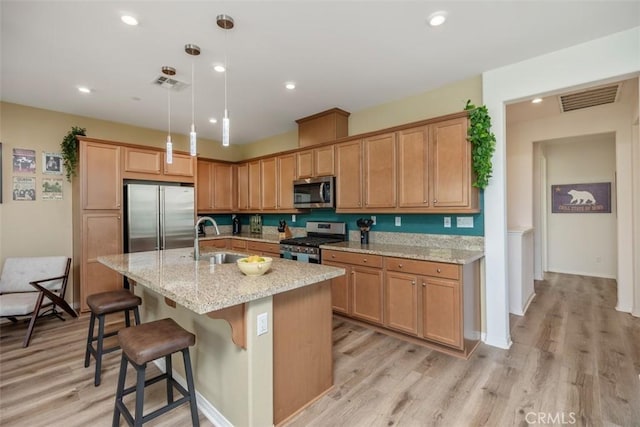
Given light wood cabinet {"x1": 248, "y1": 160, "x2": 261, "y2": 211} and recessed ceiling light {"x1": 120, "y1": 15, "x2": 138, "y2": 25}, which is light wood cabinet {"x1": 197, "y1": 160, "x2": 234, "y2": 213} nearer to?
light wood cabinet {"x1": 248, "y1": 160, "x2": 261, "y2": 211}

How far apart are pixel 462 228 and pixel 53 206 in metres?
5.33

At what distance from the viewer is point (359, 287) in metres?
3.38

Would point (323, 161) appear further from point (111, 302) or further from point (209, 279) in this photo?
point (111, 302)

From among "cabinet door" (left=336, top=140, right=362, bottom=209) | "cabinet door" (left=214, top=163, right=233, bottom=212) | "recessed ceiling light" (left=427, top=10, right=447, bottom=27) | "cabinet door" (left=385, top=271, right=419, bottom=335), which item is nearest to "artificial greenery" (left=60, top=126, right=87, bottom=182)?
"cabinet door" (left=214, top=163, right=233, bottom=212)

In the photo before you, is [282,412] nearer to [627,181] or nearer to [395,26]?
[395,26]

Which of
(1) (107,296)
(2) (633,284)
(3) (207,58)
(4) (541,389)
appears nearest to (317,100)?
(3) (207,58)

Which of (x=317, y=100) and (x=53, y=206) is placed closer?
(x=317, y=100)

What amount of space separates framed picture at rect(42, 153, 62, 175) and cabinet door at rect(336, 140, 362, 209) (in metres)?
3.89

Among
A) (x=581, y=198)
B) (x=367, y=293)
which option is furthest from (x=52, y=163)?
(x=581, y=198)

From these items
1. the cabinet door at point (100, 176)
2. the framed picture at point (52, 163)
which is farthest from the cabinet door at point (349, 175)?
the framed picture at point (52, 163)

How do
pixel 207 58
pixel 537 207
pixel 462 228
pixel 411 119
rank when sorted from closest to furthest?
1. pixel 207 58
2. pixel 462 228
3. pixel 411 119
4. pixel 537 207

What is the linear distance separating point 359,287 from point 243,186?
10.6ft

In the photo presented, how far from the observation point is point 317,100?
3.78m

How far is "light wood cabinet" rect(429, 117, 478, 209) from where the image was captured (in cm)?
289
